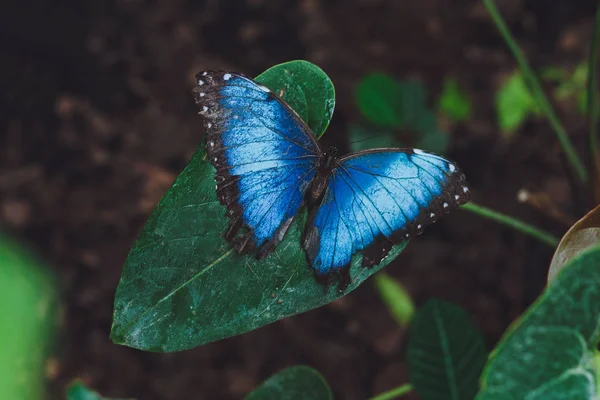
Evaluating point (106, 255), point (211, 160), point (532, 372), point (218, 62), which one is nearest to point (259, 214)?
point (211, 160)

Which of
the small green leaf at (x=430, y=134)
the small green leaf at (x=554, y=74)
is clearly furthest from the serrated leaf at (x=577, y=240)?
the small green leaf at (x=554, y=74)

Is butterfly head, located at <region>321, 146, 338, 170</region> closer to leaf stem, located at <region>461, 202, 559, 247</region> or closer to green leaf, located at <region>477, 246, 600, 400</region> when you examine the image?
leaf stem, located at <region>461, 202, 559, 247</region>

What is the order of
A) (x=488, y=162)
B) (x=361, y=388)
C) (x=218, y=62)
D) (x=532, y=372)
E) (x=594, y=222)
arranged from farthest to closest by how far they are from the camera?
(x=218, y=62), (x=488, y=162), (x=361, y=388), (x=594, y=222), (x=532, y=372)

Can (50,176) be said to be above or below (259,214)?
above

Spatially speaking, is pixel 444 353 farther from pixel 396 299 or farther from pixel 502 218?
pixel 396 299

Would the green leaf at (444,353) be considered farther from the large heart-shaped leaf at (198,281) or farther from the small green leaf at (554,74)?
the small green leaf at (554,74)

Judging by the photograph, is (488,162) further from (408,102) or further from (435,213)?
(435,213)
